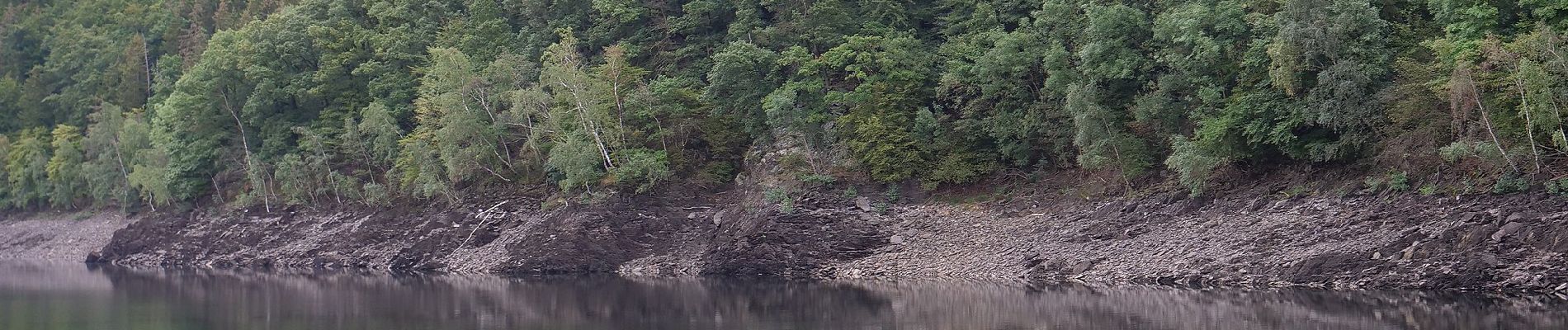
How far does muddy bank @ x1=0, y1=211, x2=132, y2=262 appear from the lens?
79688 mm

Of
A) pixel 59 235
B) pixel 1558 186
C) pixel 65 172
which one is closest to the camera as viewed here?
pixel 1558 186

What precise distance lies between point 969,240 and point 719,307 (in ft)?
40.3

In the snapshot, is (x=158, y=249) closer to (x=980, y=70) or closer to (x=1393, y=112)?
(x=980, y=70)

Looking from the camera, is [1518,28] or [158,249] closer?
[1518,28]

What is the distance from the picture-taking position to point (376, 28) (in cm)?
7494

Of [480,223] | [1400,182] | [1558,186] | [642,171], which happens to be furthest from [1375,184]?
[480,223]

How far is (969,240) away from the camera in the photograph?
147 feet

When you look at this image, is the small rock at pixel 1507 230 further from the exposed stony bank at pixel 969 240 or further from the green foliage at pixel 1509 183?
the green foliage at pixel 1509 183

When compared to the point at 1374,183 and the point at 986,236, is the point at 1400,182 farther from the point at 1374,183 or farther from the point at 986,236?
the point at 986,236

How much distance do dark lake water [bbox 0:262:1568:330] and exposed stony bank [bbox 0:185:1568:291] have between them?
1.67 m

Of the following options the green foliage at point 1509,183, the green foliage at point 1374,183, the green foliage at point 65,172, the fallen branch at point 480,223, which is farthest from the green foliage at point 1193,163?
the green foliage at point 65,172

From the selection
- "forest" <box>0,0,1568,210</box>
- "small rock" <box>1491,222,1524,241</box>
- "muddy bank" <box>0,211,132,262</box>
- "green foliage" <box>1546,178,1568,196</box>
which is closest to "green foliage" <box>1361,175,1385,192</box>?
"forest" <box>0,0,1568,210</box>

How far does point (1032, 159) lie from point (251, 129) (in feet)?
153

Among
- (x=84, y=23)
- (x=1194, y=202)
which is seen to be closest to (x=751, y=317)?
(x=1194, y=202)
